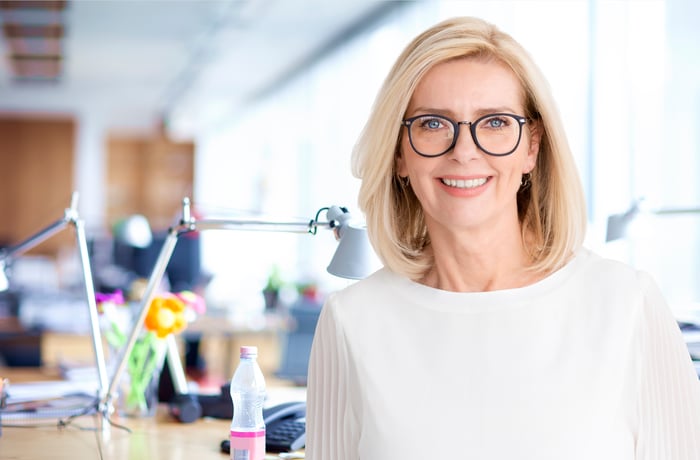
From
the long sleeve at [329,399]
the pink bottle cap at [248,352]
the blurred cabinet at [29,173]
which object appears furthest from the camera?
the blurred cabinet at [29,173]

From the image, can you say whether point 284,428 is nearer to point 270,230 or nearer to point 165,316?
point 270,230

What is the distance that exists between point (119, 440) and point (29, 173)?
10.7 metres

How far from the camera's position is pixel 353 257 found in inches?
80.0

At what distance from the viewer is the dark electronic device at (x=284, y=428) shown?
2117mm

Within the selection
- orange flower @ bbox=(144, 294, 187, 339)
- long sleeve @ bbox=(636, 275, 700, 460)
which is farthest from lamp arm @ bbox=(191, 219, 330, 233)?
long sleeve @ bbox=(636, 275, 700, 460)

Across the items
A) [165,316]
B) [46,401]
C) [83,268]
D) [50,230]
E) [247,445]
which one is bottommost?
[46,401]

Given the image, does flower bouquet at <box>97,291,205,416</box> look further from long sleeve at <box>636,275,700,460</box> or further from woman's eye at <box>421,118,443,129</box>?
long sleeve at <box>636,275,700,460</box>

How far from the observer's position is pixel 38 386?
122 inches

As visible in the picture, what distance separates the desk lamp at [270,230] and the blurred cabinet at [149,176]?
35.5ft

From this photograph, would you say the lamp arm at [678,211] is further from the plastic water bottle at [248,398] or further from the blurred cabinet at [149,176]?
the blurred cabinet at [149,176]

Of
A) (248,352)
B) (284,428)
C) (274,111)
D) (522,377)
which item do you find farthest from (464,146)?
(274,111)

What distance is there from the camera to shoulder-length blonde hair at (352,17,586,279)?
4.97 ft

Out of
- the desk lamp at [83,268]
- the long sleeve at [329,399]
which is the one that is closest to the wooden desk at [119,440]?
the desk lamp at [83,268]

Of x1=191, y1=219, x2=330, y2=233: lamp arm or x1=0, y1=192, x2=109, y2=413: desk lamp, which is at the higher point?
x1=191, y1=219, x2=330, y2=233: lamp arm
